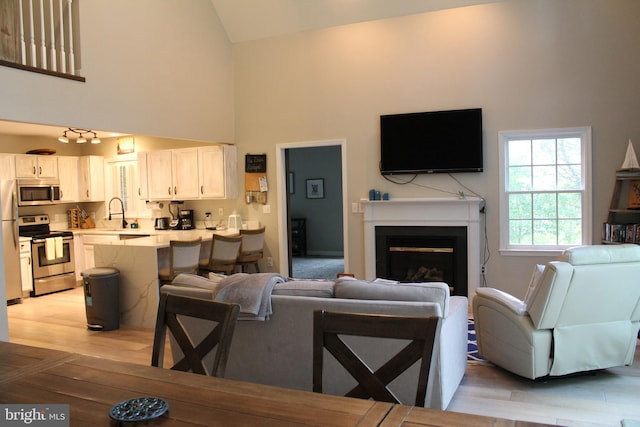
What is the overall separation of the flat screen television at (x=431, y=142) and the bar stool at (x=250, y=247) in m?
1.87

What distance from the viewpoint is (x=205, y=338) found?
205 centimetres

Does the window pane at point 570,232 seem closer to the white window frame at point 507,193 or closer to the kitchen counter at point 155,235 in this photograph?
the white window frame at point 507,193

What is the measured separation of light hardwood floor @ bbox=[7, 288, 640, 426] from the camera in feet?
10.4

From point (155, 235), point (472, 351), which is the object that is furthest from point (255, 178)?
point (472, 351)

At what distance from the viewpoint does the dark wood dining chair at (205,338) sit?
77.7 inches

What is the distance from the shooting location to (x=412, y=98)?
252 inches

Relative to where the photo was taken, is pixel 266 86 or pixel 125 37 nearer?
pixel 125 37

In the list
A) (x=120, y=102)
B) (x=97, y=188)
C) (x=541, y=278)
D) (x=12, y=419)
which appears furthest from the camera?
(x=97, y=188)

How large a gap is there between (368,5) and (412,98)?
1.33m

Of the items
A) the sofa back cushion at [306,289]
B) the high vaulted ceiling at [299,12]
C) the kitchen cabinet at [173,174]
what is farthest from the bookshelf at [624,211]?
the kitchen cabinet at [173,174]

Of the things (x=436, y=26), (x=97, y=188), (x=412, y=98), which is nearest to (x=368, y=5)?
(x=436, y=26)

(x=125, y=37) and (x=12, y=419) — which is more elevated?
(x=125, y=37)

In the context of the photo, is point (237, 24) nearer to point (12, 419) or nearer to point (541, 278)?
point (541, 278)

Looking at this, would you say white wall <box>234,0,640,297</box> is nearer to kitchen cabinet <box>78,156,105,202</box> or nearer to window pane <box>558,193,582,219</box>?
window pane <box>558,193,582,219</box>
